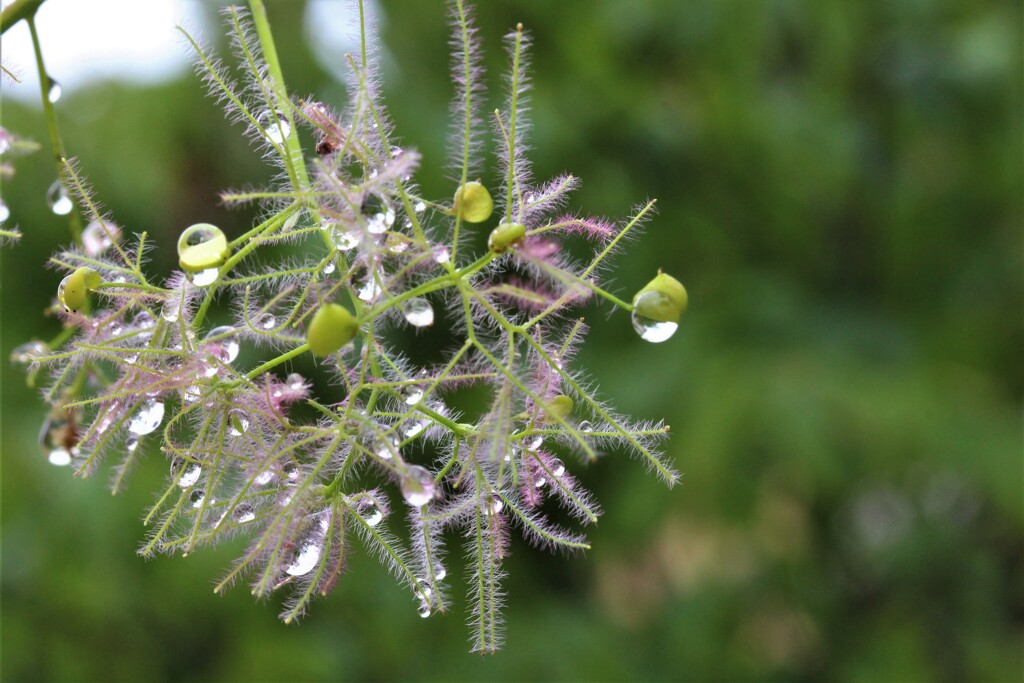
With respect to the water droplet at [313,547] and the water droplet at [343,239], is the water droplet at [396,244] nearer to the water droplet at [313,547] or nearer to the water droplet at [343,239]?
the water droplet at [343,239]

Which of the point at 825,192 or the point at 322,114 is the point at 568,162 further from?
the point at 322,114

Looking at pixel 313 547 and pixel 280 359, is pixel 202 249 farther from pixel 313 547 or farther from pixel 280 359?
pixel 313 547

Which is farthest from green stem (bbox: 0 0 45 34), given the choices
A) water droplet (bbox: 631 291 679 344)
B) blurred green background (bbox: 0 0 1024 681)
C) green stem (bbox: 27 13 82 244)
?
blurred green background (bbox: 0 0 1024 681)

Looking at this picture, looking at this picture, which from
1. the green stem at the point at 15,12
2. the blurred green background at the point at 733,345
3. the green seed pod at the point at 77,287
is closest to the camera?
the green seed pod at the point at 77,287

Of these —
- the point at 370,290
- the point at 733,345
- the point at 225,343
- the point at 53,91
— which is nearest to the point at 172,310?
the point at 225,343

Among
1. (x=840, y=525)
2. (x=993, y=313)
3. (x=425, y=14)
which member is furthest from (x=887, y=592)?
(x=425, y=14)

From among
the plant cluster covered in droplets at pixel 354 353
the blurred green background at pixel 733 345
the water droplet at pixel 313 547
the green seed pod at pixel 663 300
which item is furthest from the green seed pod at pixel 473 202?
the blurred green background at pixel 733 345
